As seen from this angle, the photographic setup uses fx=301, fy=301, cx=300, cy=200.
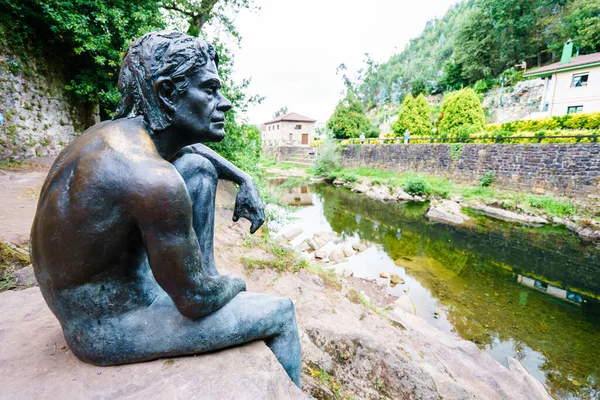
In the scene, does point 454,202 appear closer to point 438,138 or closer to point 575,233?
point 575,233

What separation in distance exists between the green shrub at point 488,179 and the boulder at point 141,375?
17.9 m

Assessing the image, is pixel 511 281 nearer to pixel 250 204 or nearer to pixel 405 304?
pixel 405 304

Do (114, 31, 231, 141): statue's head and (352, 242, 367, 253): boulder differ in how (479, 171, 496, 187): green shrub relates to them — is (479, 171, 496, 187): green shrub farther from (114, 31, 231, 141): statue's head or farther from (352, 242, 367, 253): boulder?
(114, 31, 231, 141): statue's head

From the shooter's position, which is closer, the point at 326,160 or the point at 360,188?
the point at 360,188

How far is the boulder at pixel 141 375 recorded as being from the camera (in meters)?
1.21

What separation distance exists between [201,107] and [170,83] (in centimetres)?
15

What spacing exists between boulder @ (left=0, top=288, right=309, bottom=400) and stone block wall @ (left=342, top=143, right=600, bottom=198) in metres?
16.3

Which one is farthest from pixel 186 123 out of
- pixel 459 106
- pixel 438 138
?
pixel 459 106

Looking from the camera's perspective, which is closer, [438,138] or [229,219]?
[229,219]

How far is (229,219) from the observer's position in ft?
22.4

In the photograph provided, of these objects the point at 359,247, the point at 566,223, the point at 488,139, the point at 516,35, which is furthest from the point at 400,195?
the point at 516,35

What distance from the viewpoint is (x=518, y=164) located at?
1480 cm

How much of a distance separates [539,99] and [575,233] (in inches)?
752

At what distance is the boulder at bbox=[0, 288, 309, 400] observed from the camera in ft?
3.98
